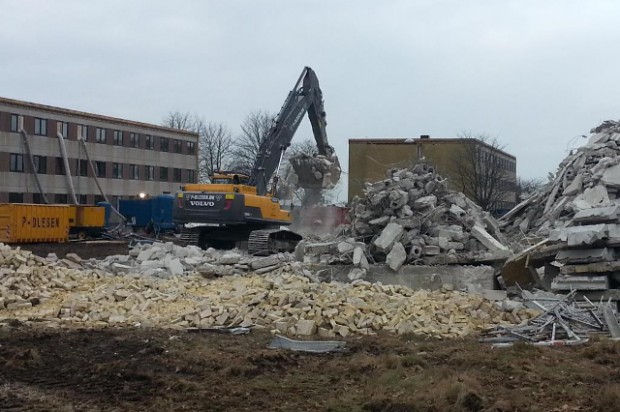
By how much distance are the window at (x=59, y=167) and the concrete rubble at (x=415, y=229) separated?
39128 mm

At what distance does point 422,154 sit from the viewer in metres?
44.4

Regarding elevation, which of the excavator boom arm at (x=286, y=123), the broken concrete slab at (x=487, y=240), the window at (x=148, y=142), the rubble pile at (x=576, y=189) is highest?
the window at (x=148, y=142)

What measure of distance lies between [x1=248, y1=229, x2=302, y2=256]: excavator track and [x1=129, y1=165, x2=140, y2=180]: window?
38.1m

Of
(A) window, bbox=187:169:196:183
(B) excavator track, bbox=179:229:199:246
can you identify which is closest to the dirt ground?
(B) excavator track, bbox=179:229:199:246

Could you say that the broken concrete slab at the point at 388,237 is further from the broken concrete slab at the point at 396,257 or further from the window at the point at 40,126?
the window at the point at 40,126

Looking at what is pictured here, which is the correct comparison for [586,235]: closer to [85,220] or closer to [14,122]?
[85,220]

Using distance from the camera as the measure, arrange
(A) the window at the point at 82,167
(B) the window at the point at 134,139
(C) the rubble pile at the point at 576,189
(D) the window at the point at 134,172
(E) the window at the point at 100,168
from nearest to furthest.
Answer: (C) the rubble pile at the point at 576,189 < (A) the window at the point at 82,167 < (E) the window at the point at 100,168 < (B) the window at the point at 134,139 < (D) the window at the point at 134,172

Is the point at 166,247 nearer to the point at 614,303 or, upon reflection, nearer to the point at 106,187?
the point at 614,303

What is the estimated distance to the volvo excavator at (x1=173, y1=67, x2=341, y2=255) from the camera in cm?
2038

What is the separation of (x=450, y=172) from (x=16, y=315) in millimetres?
Answer: 34506

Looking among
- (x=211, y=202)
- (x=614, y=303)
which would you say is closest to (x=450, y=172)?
(x=211, y=202)

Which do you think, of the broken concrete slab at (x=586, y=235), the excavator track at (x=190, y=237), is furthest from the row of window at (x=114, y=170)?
the broken concrete slab at (x=586, y=235)

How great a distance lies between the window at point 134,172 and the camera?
187ft

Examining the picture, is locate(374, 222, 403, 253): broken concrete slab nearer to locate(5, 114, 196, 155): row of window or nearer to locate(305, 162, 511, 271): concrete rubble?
locate(305, 162, 511, 271): concrete rubble
